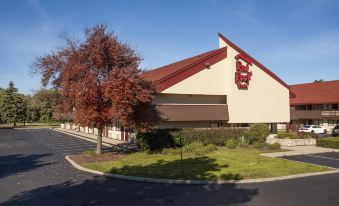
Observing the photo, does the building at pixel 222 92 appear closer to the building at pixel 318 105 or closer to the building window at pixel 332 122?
the building at pixel 318 105

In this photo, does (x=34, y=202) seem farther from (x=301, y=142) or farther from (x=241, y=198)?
(x=301, y=142)

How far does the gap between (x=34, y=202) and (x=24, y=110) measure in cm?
6776

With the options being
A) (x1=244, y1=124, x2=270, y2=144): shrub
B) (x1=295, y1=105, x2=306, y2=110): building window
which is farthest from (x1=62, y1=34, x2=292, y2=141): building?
(x1=295, y1=105, x2=306, y2=110): building window

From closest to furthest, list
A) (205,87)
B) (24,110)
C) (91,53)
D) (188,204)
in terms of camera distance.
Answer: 1. (188,204)
2. (91,53)
3. (205,87)
4. (24,110)

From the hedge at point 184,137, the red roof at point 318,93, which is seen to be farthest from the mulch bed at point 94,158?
the red roof at point 318,93

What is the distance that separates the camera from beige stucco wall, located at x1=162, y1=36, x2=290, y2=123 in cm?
3322

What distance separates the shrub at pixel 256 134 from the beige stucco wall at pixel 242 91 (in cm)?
414

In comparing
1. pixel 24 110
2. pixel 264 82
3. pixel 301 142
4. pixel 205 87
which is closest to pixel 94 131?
pixel 205 87

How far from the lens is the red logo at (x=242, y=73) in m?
34.9

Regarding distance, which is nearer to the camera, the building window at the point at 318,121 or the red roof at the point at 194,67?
the red roof at the point at 194,67

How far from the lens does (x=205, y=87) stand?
110 ft

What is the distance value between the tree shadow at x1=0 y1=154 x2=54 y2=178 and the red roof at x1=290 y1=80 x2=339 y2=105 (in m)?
40.9

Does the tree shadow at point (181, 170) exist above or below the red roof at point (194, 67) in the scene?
below

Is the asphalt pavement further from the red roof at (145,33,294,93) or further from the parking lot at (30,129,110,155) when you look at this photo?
the red roof at (145,33,294,93)
